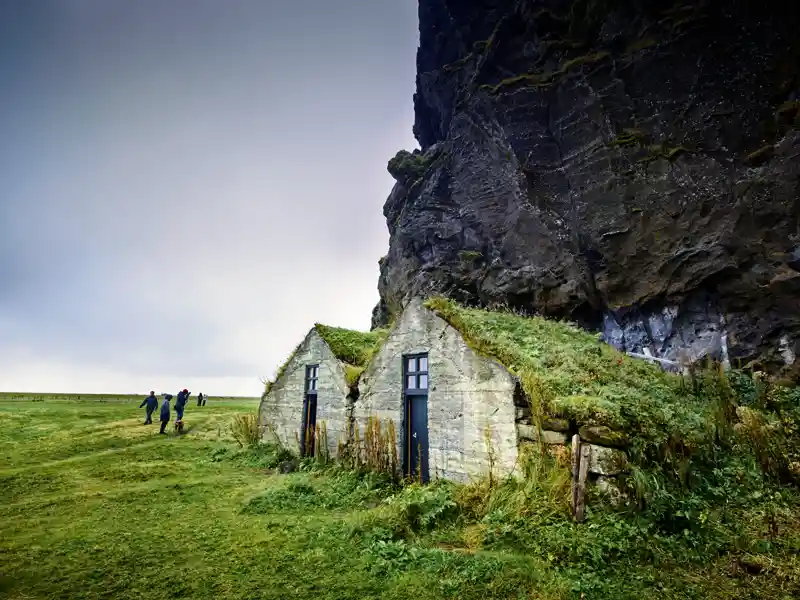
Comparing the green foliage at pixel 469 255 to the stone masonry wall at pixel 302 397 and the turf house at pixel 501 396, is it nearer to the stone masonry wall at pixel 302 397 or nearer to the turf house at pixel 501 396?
the turf house at pixel 501 396

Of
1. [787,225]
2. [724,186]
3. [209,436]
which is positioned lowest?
[209,436]

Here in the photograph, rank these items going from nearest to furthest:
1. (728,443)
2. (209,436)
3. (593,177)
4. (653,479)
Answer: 1. (653,479)
2. (728,443)
3. (209,436)
4. (593,177)

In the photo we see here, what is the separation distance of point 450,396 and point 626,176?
2341cm

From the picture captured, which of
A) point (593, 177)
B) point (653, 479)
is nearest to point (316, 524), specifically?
point (653, 479)

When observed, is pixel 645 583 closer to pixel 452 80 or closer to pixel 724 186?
pixel 724 186

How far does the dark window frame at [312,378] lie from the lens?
14938 mm

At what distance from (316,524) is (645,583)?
5703 millimetres

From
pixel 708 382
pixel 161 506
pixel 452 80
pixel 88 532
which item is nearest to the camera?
pixel 88 532

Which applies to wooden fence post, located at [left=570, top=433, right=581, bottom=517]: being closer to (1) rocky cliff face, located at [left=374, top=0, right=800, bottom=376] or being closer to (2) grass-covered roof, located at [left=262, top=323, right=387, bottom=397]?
(2) grass-covered roof, located at [left=262, top=323, right=387, bottom=397]

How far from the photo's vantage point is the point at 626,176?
26125 millimetres

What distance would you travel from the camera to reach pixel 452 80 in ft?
134

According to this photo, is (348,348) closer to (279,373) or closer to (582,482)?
(279,373)

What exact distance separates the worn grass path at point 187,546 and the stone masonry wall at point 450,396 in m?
2.58

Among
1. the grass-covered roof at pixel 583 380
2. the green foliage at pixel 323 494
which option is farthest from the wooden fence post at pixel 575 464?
the green foliage at pixel 323 494
